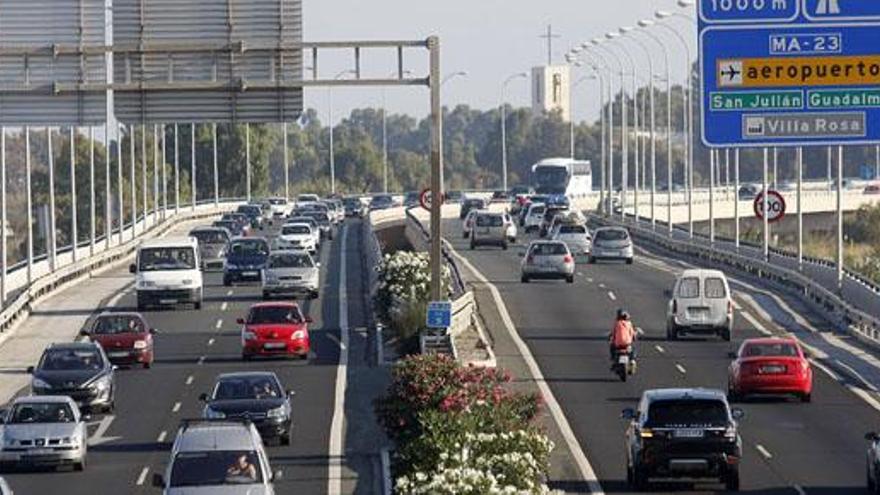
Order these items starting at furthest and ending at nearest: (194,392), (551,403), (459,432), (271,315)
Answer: (271,315) → (194,392) → (551,403) → (459,432)

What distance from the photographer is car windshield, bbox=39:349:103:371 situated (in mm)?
48938

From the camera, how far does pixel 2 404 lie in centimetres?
5119

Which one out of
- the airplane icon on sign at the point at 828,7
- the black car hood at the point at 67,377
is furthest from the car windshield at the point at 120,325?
the airplane icon on sign at the point at 828,7

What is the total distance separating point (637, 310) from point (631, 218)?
67.4m

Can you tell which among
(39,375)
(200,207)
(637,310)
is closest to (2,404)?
(39,375)

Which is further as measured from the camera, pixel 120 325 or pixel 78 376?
pixel 120 325

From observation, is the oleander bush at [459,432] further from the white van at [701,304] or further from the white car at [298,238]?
the white car at [298,238]

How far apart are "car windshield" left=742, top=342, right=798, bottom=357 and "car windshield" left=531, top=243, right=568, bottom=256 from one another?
33128 mm

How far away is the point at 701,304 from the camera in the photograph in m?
61.4

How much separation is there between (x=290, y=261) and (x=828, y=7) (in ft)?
121

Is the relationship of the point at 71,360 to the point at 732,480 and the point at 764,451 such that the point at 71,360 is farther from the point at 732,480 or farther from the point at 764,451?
the point at 732,480

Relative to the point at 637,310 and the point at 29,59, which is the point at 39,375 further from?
the point at 637,310

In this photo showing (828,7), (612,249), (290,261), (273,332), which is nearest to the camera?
(828,7)

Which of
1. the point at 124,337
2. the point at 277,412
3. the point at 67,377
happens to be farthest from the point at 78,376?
the point at 124,337
